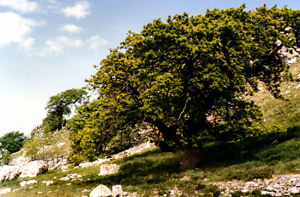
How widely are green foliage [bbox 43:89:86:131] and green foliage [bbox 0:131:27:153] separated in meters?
44.2

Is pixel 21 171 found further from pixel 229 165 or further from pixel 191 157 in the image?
pixel 229 165

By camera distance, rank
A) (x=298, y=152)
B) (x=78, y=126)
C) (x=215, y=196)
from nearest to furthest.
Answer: (x=215, y=196)
(x=298, y=152)
(x=78, y=126)

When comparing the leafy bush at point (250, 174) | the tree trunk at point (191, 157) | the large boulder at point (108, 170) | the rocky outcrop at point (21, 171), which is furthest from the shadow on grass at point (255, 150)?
the rocky outcrop at point (21, 171)

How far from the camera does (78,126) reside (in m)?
49.3

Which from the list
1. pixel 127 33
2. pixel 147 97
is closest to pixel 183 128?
pixel 147 97

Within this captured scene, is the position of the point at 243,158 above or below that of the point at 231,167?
above

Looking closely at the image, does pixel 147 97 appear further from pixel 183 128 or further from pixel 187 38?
pixel 187 38

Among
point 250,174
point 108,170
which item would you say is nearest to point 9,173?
point 108,170

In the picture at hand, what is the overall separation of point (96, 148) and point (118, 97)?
504 cm

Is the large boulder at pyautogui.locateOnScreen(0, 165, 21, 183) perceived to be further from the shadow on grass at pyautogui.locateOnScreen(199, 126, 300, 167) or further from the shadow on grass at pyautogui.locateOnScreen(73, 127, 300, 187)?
the shadow on grass at pyautogui.locateOnScreen(199, 126, 300, 167)

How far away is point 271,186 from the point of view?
10016 millimetres

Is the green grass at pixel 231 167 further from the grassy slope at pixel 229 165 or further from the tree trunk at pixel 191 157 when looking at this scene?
the tree trunk at pixel 191 157

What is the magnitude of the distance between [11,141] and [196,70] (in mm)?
144513

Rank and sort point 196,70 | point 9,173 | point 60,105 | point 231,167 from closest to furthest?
1. point 196,70
2. point 231,167
3. point 9,173
4. point 60,105
